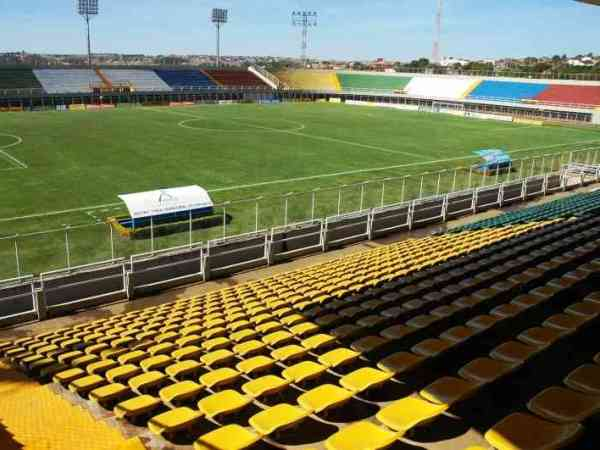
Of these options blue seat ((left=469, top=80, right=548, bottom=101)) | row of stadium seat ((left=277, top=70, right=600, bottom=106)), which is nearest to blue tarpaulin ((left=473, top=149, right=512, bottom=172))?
row of stadium seat ((left=277, top=70, right=600, bottom=106))

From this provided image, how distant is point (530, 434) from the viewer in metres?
5.96

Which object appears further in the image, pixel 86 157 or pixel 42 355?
pixel 86 157

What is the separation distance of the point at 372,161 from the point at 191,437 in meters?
39.2

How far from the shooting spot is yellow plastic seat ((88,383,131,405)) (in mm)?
8695

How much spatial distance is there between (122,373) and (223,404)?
3044 mm

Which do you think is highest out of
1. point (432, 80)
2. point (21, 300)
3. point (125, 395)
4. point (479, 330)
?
point (432, 80)

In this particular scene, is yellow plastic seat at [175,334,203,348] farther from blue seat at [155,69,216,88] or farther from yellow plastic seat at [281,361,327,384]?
blue seat at [155,69,216,88]

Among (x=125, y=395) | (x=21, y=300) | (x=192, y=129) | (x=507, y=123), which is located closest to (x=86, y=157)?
(x=192, y=129)

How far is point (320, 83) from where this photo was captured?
11600cm

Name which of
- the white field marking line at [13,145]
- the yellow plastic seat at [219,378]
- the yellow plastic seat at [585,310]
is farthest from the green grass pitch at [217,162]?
the yellow plastic seat at [585,310]

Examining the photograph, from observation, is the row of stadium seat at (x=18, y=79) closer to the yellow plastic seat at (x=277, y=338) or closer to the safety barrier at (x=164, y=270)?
the safety barrier at (x=164, y=270)

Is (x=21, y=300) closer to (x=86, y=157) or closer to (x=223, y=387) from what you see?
(x=223, y=387)

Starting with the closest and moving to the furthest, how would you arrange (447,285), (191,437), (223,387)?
(191,437), (223,387), (447,285)

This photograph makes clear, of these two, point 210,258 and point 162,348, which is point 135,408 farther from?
point 210,258
